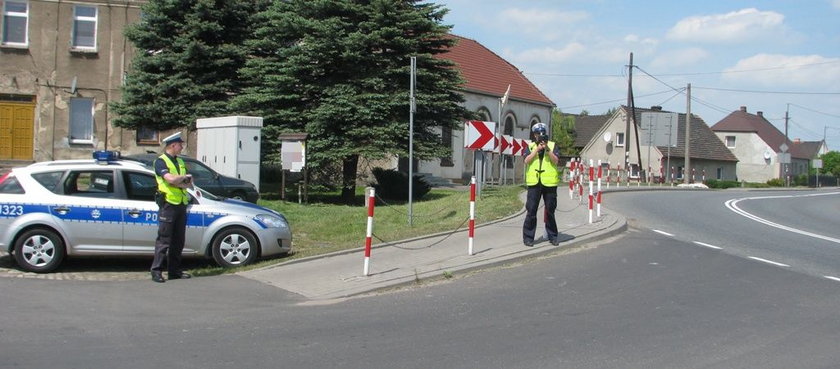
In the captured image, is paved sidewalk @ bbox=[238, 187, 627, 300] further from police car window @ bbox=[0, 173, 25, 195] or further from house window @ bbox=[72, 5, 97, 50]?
house window @ bbox=[72, 5, 97, 50]

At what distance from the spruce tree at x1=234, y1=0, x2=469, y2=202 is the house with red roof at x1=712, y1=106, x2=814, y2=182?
6873 centimetres

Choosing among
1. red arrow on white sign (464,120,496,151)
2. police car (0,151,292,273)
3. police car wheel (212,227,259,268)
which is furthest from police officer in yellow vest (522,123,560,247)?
red arrow on white sign (464,120,496,151)

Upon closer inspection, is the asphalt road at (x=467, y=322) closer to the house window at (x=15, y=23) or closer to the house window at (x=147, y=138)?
the house window at (x=147, y=138)

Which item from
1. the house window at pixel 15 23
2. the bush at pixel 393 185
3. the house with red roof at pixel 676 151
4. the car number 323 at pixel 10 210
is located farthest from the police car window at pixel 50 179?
the house with red roof at pixel 676 151

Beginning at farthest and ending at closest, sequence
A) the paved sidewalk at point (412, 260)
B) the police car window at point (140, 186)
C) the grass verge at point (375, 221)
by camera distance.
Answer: the grass verge at point (375, 221)
the police car window at point (140, 186)
the paved sidewalk at point (412, 260)

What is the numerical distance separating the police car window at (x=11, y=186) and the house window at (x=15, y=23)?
22.4 m

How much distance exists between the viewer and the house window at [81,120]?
100 feet

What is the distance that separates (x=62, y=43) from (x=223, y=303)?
2537 centimetres

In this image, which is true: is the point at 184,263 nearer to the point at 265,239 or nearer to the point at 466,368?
the point at 265,239

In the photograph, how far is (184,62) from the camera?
24.1 metres

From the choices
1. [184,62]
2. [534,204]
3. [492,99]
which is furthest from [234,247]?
[492,99]

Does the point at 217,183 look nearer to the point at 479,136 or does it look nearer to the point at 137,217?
the point at 479,136

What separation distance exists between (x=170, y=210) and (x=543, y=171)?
17.3ft

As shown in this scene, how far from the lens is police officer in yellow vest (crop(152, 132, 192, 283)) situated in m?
9.68
